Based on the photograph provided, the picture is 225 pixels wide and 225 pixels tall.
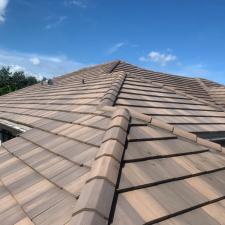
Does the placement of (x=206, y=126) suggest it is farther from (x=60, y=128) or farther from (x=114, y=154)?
(x=114, y=154)

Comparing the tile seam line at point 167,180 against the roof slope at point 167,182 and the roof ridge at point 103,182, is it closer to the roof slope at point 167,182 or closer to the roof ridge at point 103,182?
the roof slope at point 167,182

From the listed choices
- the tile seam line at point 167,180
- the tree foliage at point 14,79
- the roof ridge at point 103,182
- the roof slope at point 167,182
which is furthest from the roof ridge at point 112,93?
the tree foliage at point 14,79

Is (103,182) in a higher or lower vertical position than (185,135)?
lower

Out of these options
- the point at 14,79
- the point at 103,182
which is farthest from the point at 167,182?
the point at 14,79

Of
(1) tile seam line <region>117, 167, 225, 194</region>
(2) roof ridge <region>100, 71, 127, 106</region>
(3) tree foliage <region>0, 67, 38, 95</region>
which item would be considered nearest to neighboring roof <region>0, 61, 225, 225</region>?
(1) tile seam line <region>117, 167, 225, 194</region>

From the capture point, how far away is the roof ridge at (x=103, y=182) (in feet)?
8.23

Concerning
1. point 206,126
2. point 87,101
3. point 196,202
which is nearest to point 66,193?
point 196,202

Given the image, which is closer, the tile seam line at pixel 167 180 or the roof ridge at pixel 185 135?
the tile seam line at pixel 167 180

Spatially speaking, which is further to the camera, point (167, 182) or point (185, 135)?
point (185, 135)

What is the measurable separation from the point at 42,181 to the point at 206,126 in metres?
5.14

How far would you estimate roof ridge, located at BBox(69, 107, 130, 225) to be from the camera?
2.51m

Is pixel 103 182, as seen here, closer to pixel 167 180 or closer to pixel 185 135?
pixel 167 180

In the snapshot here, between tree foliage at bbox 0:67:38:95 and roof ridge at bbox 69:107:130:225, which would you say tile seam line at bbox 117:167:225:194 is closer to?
roof ridge at bbox 69:107:130:225

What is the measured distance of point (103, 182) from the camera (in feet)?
9.70
